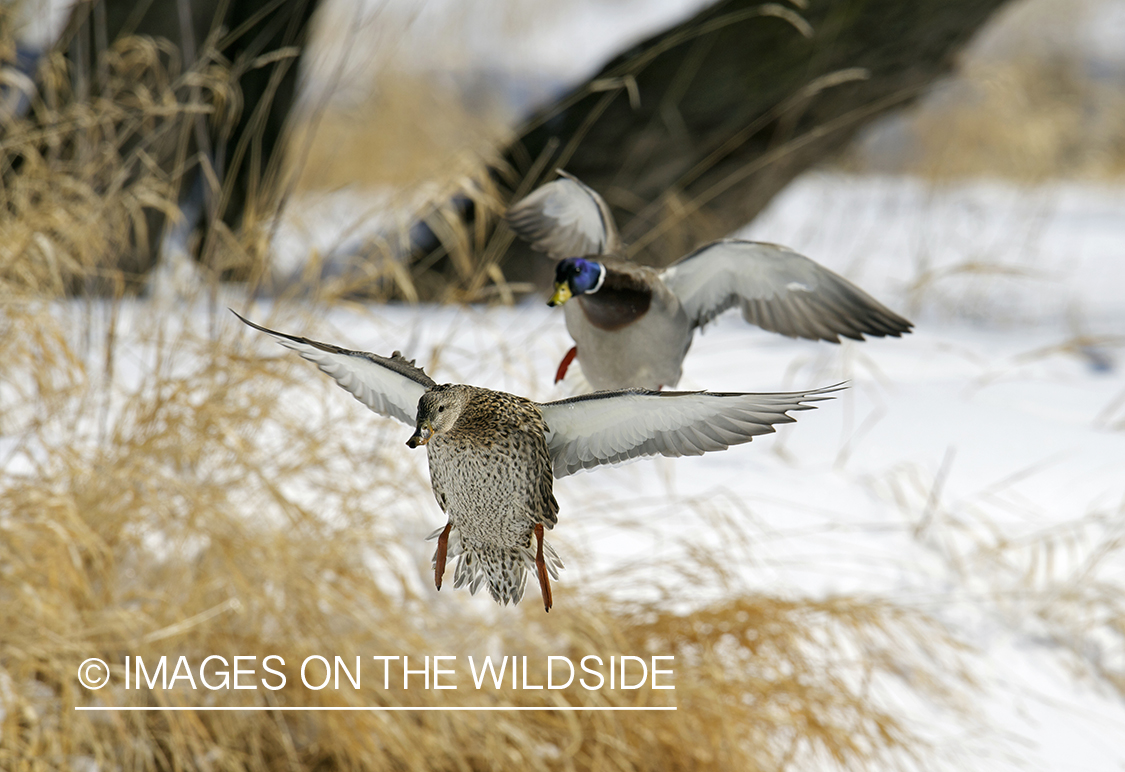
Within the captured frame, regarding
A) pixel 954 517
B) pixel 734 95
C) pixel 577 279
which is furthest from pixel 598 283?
pixel 954 517

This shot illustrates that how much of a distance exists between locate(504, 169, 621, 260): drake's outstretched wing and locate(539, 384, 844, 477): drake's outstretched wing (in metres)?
0.10

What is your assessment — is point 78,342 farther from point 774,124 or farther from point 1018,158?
point 1018,158

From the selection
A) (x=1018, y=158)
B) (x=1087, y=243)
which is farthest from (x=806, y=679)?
(x=1018, y=158)

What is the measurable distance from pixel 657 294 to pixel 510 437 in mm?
101

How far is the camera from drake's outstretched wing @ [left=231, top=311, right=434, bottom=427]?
36 cm

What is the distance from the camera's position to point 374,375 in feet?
1.32

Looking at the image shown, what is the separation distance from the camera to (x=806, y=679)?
322 centimetres

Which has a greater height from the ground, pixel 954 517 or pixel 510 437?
pixel 954 517

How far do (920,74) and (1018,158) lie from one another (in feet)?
23.1

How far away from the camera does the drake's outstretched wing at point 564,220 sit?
493 mm

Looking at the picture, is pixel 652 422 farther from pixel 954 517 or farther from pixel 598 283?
pixel 954 517

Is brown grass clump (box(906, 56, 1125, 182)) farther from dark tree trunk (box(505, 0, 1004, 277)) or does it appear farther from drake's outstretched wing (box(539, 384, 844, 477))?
drake's outstretched wing (box(539, 384, 844, 477))

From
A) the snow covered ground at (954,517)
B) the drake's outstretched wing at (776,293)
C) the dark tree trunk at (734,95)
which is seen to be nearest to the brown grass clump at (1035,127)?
the snow covered ground at (954,517)

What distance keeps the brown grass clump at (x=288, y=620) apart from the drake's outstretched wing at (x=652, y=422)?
1711 mm
